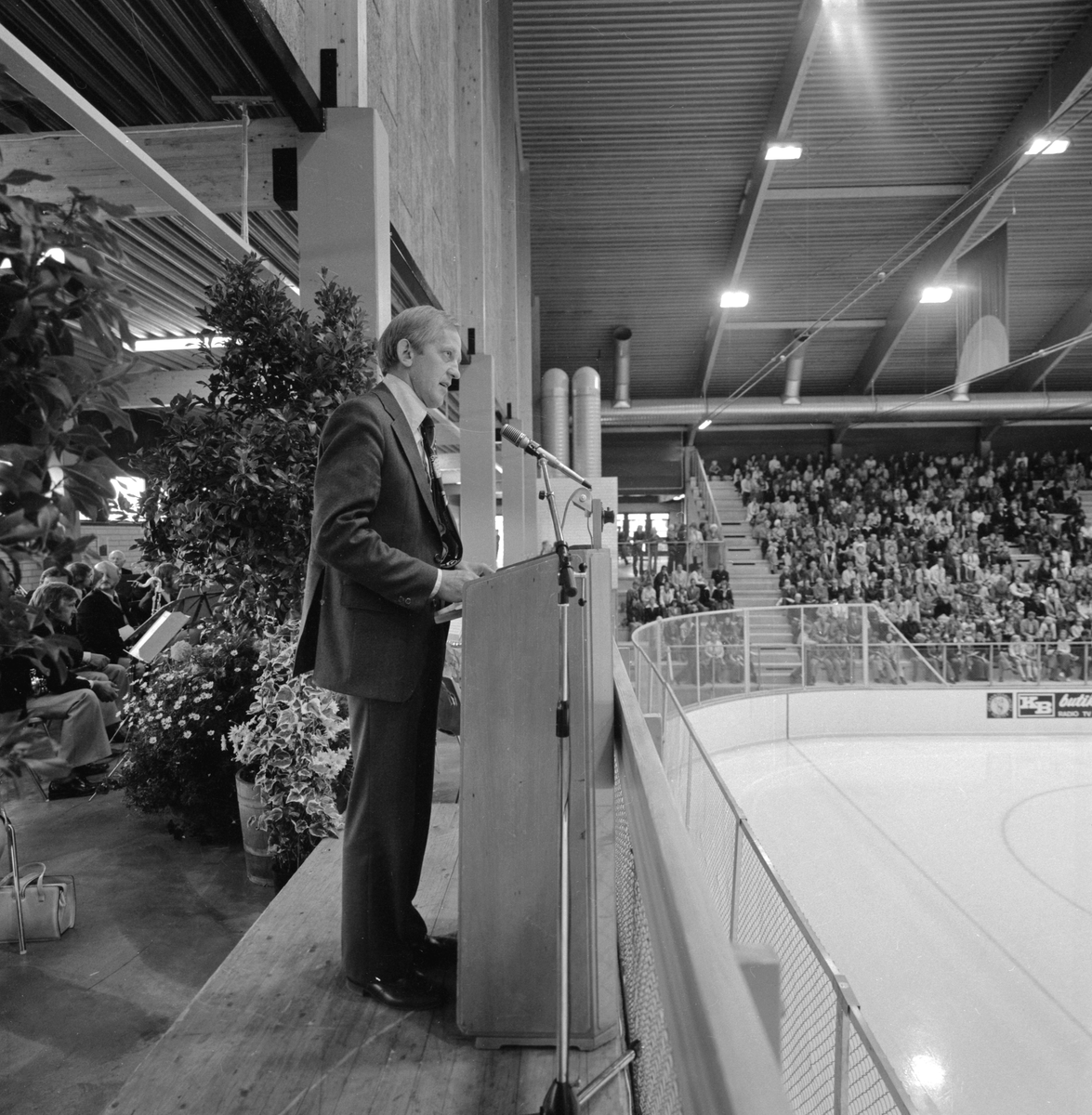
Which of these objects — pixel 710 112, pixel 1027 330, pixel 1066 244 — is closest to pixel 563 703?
pixel 710 112

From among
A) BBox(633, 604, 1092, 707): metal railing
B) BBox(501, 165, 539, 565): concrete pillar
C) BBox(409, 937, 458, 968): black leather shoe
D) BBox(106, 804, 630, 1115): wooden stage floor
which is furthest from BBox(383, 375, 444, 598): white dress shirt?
BBox(633, 604, 1092, 707): metal railing

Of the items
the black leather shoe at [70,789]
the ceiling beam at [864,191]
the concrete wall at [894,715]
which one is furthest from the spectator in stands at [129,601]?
the ceiling beam at [864,191]

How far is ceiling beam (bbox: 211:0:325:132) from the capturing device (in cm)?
308

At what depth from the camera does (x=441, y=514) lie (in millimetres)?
2109

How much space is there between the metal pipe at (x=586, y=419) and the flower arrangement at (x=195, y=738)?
1559 cm

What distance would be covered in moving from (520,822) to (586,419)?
18.2m

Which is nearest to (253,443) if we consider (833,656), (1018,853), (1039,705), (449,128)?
(449,128)

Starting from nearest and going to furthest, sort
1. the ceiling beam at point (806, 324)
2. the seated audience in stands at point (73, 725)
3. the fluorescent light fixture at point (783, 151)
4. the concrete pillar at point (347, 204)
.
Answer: the concrete pillar at point (347, 204) → the seated audience in stands at point (73, 725) → the fluorescent light fixture at point (783, 151) → the ceiling beam at point (806, 324)

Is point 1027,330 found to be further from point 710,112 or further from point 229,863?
point 229,863

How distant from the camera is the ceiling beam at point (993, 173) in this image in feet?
39.5

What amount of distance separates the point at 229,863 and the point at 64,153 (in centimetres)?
319

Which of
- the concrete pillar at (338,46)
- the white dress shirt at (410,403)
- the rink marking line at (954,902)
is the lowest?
the rink marking line at (954,902)

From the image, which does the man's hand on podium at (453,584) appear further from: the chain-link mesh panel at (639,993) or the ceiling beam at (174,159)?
the ceiling beam at (174,159)

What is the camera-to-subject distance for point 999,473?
22.8 m
